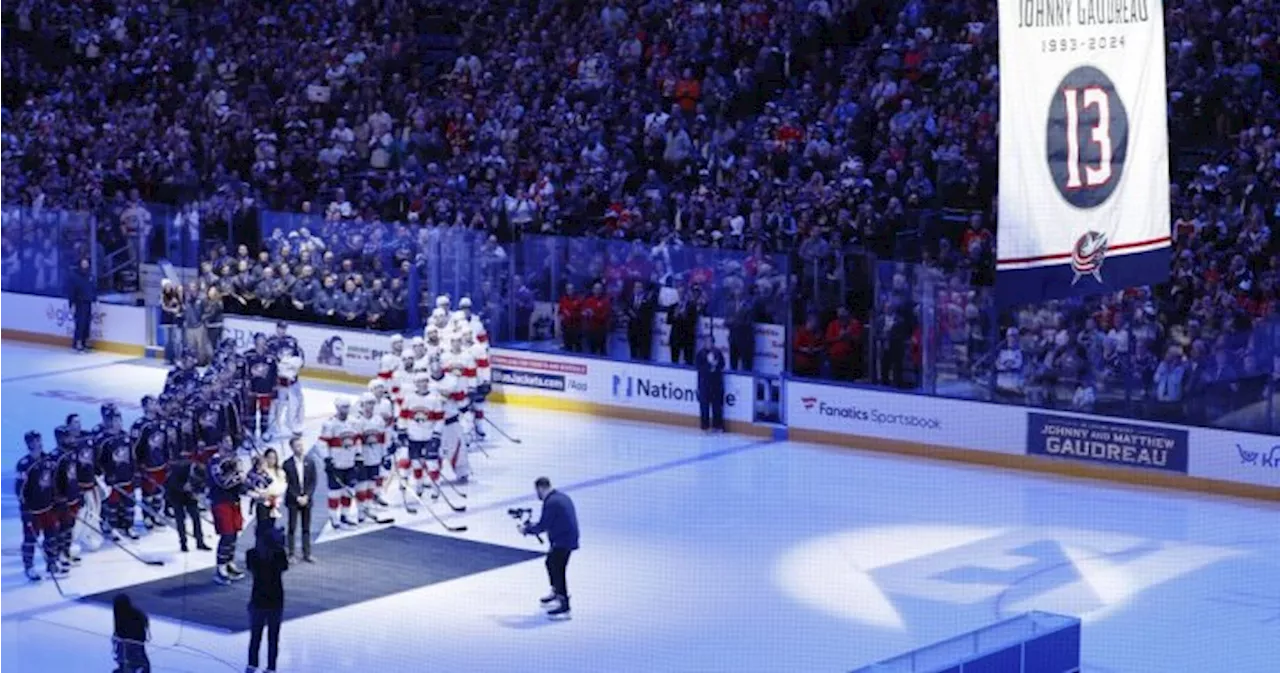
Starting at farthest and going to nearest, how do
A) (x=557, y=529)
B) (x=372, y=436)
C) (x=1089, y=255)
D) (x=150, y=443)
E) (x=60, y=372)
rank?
(x=60, y=372) → (x=372, y=436) → (x=150, y=443) → (x=557, y=529) → (x=1089, y=255)

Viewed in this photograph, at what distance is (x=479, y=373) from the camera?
2634 cm

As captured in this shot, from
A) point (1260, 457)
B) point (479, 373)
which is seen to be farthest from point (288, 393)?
point (1260, 457)

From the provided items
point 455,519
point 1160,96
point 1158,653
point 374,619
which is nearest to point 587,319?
point 455,519

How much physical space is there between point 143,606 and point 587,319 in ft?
33.0

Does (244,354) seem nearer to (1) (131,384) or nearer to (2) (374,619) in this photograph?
(1) (131,384)

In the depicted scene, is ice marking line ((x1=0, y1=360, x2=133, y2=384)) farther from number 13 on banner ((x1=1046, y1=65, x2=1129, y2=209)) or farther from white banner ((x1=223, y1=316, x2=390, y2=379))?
number 13 on banner ((x1=1046, y1=65, x2=1129, y2=209))

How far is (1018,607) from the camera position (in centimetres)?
2041

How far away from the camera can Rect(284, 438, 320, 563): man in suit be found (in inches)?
833

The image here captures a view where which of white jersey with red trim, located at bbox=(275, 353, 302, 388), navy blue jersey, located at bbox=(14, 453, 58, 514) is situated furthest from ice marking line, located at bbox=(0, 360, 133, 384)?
navy blue jersey, located at bbox=(14, 453, 58, 514)

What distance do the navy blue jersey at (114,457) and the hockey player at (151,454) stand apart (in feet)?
0.63

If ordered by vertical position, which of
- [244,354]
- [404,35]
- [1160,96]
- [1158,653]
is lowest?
[1158,653]

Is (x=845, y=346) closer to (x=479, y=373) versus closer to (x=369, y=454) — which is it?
(x=479, y=373)

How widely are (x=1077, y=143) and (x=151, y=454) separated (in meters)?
12.2

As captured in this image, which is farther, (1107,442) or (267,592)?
(1107,442)
